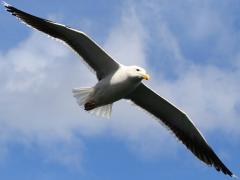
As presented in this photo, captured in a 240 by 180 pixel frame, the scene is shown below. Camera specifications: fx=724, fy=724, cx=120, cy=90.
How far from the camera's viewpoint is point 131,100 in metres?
18.3

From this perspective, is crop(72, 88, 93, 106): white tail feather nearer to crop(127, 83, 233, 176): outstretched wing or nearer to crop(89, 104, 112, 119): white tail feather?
crop(89, 104, 112, 119): white tail feather

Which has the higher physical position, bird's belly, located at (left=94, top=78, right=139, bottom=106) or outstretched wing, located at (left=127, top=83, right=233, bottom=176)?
outstretched wing, located at (left=127, top=83, right=233, bottom=176)

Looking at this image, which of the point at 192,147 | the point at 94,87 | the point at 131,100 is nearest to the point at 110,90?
the point at 94,87

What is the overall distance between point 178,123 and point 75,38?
358 centimetres

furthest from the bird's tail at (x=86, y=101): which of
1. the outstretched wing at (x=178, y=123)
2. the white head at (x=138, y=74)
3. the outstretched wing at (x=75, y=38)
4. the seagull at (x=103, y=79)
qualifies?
the white head at (x=138, y=74)

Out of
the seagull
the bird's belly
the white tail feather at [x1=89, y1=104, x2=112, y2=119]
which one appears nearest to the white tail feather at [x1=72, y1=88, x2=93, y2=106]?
the seagull

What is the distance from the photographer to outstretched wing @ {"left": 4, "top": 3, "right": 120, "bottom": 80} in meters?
16.5

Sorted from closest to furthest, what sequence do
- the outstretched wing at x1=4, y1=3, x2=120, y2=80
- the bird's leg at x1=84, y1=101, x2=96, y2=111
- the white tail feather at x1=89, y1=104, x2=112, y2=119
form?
the outstretched wing at x1=4, y1=3, x2=120, y2=80 < the bird's leg at x1=84, y1=101, x2=96, y2=111 < the white tail feather at x1=89, y1=104, x2=112, y2=119

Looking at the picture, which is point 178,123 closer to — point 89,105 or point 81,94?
point 89,105

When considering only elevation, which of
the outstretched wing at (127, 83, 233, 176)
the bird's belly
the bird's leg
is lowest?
the bird's leg

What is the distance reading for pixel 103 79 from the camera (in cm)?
1680

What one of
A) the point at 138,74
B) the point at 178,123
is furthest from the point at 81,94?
the point at 178,123

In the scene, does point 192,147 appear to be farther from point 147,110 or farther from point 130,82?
point 130,82

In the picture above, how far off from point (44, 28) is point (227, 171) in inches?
231
